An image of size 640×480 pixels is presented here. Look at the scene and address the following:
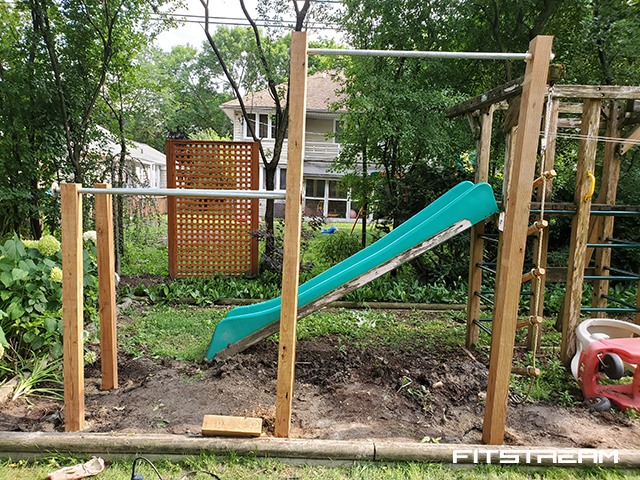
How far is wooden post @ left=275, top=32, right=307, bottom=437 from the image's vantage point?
72.7 inches

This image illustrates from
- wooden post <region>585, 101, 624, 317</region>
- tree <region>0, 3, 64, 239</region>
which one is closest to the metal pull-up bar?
wooden post <region>585, 101, 624, 317</region>

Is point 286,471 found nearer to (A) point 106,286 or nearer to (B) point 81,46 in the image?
(A) point 106,286

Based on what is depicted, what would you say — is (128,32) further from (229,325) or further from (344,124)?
(229,325)

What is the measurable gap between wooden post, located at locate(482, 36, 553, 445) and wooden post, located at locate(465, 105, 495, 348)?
1.33 m

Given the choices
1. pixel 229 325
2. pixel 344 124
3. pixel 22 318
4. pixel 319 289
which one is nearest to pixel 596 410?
pixel 319 289

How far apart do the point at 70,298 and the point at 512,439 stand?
8.06 feet

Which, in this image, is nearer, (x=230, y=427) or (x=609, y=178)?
(x=230, y=427)

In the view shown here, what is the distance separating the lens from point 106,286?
254 centimetres

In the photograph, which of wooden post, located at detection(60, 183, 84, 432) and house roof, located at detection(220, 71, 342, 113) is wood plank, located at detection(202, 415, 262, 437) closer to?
wooden post, located at detection(60, 183, 84, 432)

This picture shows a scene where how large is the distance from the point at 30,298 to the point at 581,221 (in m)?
3.89

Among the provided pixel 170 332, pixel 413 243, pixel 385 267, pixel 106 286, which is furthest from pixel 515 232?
pixel 170 332

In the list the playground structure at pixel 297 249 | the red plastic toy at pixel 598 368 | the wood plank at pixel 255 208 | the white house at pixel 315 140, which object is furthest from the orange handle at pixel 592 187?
the white house at pixel 315 140

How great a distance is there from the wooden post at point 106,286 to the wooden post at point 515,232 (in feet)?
7.33

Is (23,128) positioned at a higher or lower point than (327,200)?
higher
